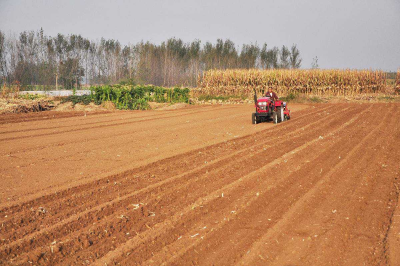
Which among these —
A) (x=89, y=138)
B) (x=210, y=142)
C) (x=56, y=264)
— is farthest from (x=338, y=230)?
(x=89, y=138)

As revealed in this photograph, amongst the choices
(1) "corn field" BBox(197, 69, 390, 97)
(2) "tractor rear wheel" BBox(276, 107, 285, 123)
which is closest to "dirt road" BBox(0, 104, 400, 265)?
(2) "tractor rear wheel" BBox(276, 107, 285, 123)

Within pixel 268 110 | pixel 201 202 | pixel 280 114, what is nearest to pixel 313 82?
pixel 280 114

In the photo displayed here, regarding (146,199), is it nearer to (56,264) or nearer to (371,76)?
(56,264)

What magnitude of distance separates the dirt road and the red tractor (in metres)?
3.87

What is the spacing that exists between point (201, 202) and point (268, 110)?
9.75 meters

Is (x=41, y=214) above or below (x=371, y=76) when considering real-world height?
below

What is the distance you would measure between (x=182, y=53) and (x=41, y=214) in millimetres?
64166

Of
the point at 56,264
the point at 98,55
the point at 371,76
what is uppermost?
the point at 98,55

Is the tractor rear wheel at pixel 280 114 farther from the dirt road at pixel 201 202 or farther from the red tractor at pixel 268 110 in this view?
the dirt road at pixel 201 202

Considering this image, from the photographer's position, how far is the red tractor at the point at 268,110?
14.9 metres

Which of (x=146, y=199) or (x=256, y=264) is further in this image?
(x=146, y=199)

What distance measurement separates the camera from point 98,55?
5762 centimetres

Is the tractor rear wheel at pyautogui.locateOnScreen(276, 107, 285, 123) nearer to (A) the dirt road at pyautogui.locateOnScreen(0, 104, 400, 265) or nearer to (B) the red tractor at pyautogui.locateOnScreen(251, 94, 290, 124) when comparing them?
(B) the red tractor at pyautogui.locateOnScreen(251, 94, 290, 124)

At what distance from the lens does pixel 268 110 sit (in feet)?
48.9
